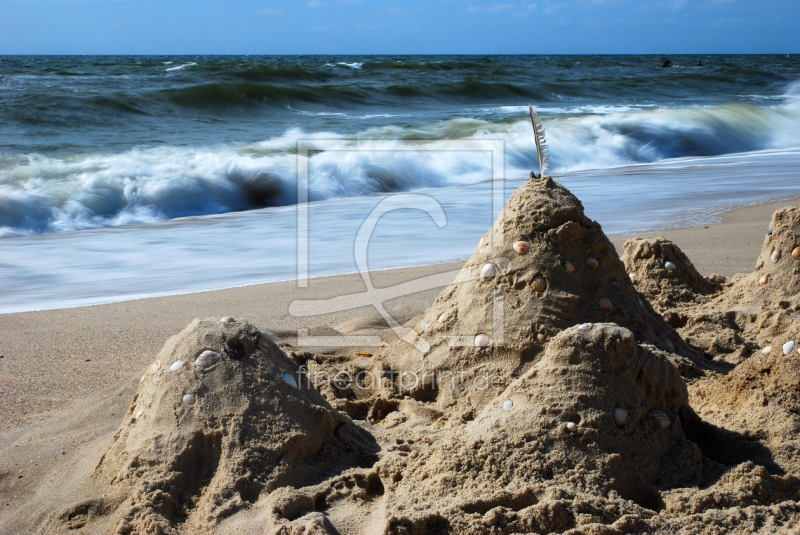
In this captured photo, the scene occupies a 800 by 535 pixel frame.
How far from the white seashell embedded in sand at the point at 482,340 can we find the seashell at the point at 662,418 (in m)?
0.85

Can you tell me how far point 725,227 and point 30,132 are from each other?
1326 cm

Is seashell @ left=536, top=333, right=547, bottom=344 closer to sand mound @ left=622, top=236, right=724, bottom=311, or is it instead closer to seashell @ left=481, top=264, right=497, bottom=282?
seashell @ left=481, top=264, right=497, bottom=282

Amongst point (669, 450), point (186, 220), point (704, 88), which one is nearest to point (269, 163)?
point (186, 220)

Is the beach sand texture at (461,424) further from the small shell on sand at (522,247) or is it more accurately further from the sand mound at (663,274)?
the sand mound at (663,274)

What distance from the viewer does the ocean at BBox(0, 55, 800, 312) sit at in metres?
6.80

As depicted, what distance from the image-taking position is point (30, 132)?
14586 millimetres

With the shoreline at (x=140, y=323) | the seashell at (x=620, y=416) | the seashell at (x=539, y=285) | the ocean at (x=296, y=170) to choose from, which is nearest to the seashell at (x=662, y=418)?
the seashell at (x=620, y=416)

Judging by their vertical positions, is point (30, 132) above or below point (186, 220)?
above

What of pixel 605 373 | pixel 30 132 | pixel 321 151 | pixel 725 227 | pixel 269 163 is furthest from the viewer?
pixel 30 132

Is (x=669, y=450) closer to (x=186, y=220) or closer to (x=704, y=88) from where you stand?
(x=186, y=220)

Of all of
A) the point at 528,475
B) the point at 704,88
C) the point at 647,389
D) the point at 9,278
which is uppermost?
the point at 704,88

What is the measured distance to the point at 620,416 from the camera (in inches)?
88.4

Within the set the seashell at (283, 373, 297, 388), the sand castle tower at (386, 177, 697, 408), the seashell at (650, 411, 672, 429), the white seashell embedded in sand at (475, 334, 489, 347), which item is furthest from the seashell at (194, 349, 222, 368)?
the seashell at (650, 411, 672, 429)

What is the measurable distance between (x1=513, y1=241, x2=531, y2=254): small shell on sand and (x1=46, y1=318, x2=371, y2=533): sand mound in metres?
1.05
